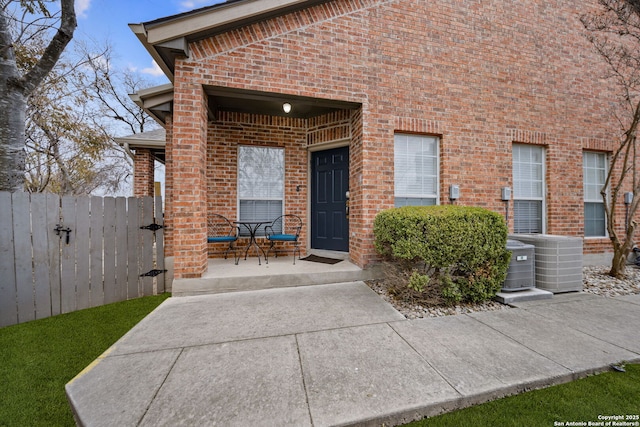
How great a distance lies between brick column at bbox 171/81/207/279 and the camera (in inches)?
149

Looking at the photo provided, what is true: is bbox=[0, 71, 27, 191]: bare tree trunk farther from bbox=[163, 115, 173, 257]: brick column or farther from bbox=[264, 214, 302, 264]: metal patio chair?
bbox=[264, 214, 302, 264]: metal patio chair

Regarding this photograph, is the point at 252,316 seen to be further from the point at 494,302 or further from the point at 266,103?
the point at 266,103

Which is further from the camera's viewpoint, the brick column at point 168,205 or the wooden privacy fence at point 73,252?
the brick column at point 168,205

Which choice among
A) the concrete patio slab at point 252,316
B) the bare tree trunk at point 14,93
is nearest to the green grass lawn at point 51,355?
the concrete patio slab at point 252,316

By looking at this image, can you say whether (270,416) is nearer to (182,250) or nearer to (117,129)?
(182,250)

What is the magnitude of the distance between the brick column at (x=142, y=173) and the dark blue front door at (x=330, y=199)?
195 inches

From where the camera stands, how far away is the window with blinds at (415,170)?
483cm

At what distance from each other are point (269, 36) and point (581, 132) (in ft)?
22.4

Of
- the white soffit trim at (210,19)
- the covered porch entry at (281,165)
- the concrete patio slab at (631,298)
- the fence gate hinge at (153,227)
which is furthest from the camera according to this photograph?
the covered porch entry at (281,165)

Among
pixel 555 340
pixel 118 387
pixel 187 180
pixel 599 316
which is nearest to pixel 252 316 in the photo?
pixel 118 387

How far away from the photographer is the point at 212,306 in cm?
339

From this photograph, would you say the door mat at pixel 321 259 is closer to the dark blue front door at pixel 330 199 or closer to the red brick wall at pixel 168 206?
the dark blue front door at pixel 330 199

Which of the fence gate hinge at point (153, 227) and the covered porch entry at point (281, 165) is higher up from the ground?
the covered porch entry at point (281, 165)

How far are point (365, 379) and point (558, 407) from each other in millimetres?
1323
